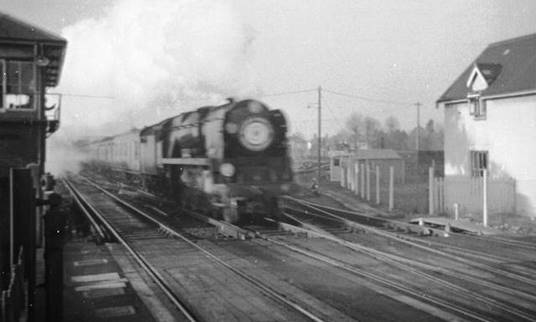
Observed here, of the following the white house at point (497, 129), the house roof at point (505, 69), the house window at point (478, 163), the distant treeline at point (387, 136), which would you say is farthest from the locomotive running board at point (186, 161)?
the distant treeline at point (387, 136)

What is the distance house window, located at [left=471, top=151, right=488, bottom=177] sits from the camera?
68.2ft

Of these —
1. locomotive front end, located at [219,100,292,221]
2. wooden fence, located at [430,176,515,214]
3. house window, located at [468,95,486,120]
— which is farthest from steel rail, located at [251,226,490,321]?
house window, located at [468,95,486,120]

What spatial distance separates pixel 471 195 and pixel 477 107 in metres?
4.80

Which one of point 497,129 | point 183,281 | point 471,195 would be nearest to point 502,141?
point 497,129

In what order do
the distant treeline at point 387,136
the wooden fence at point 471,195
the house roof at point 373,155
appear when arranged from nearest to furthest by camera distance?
the wooden fence at point 471,195, the house roof at point 373,155, the distant treeline at point 387,136

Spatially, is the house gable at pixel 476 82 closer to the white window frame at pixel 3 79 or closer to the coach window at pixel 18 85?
the coach window at pixel 18 85

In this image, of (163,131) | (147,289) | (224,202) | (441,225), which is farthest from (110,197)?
(147,289)

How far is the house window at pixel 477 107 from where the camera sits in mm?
20928

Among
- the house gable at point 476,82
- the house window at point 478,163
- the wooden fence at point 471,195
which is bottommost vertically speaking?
the wooden fence at point 471,195

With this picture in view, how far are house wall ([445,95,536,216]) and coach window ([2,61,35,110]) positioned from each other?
1440 centimetres

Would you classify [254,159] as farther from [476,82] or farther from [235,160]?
[476,82]

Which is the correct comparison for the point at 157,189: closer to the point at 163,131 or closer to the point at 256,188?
the point at 163,131

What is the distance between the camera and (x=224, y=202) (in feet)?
46.2

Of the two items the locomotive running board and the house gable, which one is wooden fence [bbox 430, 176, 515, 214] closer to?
the house gable
